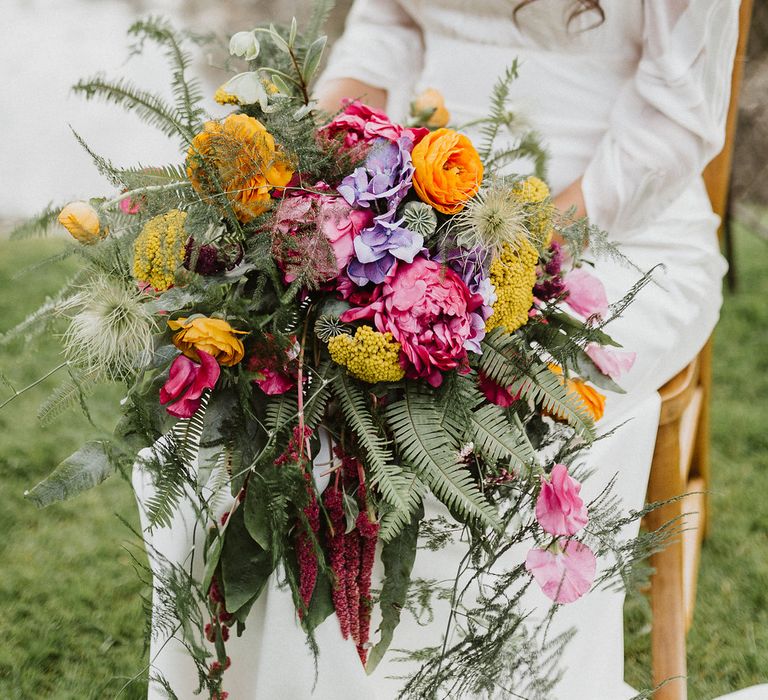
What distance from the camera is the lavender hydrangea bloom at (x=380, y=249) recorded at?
876 mm

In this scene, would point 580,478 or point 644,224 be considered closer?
point 580,478

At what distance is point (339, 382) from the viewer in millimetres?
921

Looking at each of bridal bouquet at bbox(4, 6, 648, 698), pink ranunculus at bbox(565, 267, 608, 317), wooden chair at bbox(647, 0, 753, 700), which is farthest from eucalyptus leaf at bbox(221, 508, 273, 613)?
wooden chair at bbox(647, 0, 753, 700)

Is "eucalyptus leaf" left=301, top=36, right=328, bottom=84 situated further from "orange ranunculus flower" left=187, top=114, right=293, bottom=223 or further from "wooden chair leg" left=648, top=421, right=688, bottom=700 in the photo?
"wooden chair leg" left=648, top=421, right=688, bottom=700

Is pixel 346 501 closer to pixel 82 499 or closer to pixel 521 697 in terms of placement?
pixel 521 697

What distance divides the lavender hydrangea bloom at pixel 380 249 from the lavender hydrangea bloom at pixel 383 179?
0.08 ft

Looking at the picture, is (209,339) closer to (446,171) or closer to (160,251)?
(160,251)

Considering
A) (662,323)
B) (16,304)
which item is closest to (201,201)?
(662,323)

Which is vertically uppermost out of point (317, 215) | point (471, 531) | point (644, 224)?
point (644, 224)

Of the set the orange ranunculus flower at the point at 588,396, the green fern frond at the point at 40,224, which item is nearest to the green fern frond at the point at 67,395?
the green fern frond at the point at 40,224

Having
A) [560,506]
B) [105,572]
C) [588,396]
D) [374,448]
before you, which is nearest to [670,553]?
[588,396]

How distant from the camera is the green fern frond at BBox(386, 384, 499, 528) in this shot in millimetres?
869

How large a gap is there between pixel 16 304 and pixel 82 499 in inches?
40.6

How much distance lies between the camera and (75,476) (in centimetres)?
86
